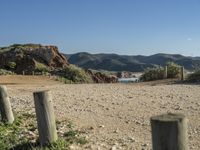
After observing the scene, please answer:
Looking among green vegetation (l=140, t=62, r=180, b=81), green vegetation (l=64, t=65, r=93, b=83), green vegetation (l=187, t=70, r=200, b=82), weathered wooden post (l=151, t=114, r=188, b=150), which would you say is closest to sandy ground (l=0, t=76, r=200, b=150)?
weathered wooden post (l=151, t=114, r=188, b=150)

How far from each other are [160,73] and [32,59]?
12450mm

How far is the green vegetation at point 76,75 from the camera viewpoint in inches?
1272

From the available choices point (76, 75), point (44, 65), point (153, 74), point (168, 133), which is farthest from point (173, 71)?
point (168, 133)

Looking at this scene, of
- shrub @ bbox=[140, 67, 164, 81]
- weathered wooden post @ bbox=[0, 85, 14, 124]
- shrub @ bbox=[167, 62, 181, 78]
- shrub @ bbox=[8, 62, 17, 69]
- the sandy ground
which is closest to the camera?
the sandy ground

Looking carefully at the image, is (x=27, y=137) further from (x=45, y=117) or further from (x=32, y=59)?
(x=32, y=59)

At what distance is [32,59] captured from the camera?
117 ft

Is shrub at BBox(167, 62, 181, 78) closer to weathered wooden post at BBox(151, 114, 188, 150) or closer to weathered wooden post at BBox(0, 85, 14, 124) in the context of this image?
weathered wooden post at BBox(0, 85, 14, 124)

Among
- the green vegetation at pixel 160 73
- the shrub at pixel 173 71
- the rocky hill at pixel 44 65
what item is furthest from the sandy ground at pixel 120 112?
the rocky hill at pixel 44 65

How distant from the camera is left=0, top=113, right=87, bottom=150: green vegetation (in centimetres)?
763

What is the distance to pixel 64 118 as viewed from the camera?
9.91 m

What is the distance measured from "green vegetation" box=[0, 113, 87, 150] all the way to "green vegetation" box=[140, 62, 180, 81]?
16909 millimetres

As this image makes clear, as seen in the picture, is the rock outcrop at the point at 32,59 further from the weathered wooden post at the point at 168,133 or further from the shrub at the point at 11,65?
the weathered wooden post at the point at 168,133

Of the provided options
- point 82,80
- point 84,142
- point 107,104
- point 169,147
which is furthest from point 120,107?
point 82,80

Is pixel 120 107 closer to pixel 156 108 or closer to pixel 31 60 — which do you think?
pixel 156 108
